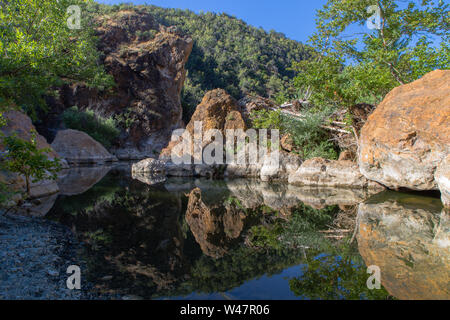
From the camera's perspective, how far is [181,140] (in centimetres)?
1378

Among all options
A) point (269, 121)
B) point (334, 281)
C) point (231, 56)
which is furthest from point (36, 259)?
point (231, 56)

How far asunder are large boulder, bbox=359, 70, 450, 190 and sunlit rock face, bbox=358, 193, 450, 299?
0.85m

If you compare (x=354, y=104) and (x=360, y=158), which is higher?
(x=354, y=104)

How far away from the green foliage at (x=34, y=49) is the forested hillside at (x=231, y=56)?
30.5m

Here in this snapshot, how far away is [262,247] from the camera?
10.5 ft

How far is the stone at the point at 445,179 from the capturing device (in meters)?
4.91

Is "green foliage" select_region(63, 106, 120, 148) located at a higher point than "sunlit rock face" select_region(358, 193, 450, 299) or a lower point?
higher

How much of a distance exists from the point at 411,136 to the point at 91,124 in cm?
2392

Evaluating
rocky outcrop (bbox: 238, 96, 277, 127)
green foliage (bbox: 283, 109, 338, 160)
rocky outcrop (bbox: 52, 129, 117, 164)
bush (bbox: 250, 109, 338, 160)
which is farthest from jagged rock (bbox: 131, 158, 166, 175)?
rocky outcrop (bbox: 52, 129, 117, 164)

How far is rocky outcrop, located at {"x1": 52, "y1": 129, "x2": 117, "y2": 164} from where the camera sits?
1723 centimetres

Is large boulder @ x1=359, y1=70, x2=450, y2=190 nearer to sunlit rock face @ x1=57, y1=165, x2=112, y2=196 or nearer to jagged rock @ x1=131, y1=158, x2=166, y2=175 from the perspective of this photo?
sunlit rock face @ x1=57, y1=165, x2=112, y2=196

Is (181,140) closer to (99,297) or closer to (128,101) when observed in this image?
(99,297)
